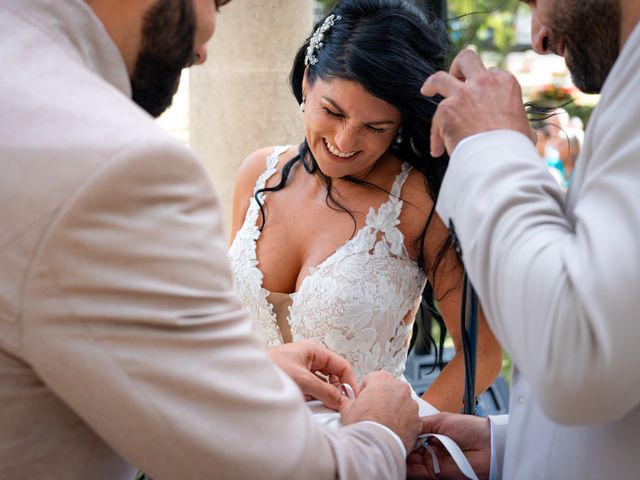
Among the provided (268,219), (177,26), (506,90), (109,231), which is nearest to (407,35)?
(268,219)

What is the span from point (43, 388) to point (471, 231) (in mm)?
782

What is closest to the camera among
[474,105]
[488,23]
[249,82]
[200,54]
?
[474,105]

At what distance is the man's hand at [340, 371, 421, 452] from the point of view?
1.78 m

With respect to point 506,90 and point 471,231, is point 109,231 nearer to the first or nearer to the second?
point 471,231

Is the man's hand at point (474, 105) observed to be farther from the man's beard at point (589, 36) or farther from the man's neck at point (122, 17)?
the man's neck at point (122, 17)

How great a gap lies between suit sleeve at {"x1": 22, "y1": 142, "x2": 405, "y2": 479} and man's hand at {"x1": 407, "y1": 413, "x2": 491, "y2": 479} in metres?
0.58

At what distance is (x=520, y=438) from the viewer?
168 cm

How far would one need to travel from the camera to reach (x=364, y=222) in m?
3.12

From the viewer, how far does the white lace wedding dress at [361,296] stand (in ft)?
9.85

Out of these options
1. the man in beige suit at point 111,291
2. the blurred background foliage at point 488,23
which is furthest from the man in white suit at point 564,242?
the blurred background foliage at point 488,23

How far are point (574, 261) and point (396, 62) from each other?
182cm

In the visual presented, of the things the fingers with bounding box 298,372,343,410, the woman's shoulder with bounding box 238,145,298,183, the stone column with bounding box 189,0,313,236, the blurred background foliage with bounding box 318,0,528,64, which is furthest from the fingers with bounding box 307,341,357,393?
the blurred background foliage with bounding box 318,0,528,64

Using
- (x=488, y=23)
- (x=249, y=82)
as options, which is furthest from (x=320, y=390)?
(x=488, y=23)

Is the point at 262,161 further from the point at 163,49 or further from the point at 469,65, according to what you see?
the point at 163,49
